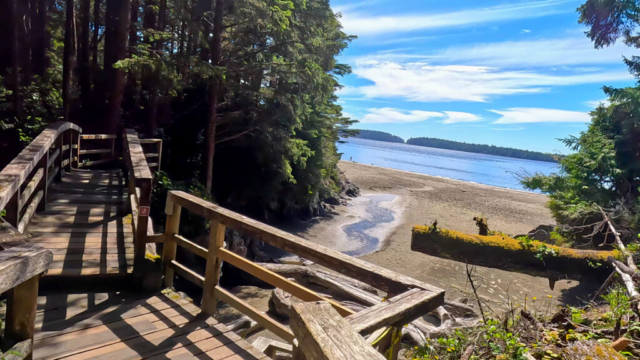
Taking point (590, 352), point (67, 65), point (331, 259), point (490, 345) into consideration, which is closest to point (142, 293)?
point (331, 259)

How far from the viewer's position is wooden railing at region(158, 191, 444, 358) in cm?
173

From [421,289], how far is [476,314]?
7.55 m

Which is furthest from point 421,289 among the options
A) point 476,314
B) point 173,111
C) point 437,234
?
point 173,111

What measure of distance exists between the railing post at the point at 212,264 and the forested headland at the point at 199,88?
598cm

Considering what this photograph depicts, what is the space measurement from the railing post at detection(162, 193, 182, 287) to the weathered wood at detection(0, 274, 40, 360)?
6.19 feet

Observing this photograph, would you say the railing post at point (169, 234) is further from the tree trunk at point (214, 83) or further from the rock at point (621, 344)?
the tree trunk at point (214, 83)

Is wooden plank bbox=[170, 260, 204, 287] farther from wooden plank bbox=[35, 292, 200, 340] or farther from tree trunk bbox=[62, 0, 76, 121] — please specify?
tree trunk bbox=[62, 0, 76, 121]

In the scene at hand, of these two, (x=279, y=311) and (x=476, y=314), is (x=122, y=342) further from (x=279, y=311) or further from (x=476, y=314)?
(x=476, y=314)

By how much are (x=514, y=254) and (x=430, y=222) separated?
56.6 feet

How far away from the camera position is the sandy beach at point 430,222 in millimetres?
12359

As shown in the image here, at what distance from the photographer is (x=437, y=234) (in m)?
5.87

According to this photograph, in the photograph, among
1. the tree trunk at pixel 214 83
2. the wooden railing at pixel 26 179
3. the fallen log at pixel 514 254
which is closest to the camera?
the wooden railing at pixel 26 179

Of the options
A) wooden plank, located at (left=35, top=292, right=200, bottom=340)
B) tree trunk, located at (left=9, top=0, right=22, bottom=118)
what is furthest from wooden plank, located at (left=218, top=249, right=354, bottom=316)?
tree trunk, located at (left=9, top=0, right=22, bottom=118)

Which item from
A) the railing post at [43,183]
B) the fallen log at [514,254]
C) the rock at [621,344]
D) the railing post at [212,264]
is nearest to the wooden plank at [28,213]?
the railing post at [43,183]
